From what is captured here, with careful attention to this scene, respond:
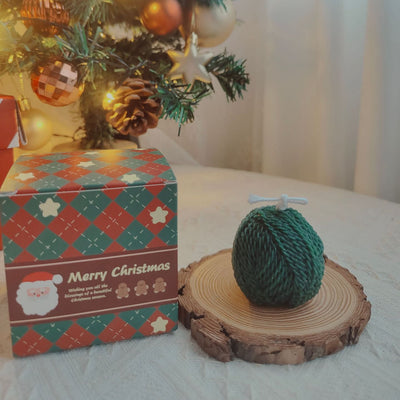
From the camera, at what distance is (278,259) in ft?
1.76

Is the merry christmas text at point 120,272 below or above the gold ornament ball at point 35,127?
below

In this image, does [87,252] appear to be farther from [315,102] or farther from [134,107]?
[315,102]

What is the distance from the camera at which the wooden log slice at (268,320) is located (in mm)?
504

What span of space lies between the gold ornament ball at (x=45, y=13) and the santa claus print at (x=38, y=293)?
0.48 metres

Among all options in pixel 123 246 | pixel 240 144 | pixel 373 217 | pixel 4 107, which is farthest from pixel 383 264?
pixel 240 144

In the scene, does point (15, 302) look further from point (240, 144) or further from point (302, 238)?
point (240, 144)

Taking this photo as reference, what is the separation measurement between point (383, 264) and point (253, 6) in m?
0.84

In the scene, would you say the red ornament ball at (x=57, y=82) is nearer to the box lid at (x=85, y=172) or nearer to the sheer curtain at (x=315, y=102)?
the box lid at (x=85, y=172)

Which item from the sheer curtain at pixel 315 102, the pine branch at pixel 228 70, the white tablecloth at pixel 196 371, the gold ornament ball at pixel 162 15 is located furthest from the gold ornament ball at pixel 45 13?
the sheer curtain at pixel 315 102

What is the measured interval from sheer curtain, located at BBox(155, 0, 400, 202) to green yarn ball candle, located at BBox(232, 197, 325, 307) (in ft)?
1.91

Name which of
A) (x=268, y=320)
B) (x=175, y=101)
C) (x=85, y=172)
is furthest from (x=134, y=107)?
(x=268, y=320)

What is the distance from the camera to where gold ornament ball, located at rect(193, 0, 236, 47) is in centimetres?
88

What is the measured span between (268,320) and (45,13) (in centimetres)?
60

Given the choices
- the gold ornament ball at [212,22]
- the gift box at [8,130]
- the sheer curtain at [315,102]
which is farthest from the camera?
the sheer curtain at [315,102]
